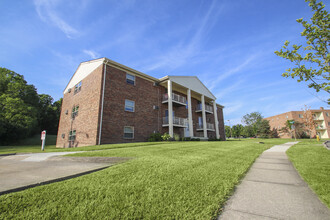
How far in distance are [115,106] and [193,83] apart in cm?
1216

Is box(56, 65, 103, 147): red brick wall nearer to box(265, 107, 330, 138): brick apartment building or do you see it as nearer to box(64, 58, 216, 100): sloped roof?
box(64, 58, 216, 100): sloped roof

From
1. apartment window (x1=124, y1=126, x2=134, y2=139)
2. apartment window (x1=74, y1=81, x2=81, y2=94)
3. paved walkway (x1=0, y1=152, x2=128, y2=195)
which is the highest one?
apartment window (x1=74, y1=81, x2=81, y2=94)

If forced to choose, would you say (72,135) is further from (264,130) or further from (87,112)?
(264,130)

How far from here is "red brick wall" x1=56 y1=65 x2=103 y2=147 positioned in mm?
12367

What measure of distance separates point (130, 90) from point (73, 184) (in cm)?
1268

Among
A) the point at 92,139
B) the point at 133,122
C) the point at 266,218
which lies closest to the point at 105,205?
the point at 266,218

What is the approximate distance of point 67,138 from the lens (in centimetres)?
1628

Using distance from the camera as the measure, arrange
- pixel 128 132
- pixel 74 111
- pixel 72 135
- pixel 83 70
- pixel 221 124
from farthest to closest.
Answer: pixel 221 124
pixel 83 70
pixel 74 111
pixel 72 135
pixel 128 132

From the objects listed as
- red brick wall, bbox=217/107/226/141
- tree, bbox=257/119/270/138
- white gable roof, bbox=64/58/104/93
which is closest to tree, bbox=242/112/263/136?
tree, bbox=257/119/270/138

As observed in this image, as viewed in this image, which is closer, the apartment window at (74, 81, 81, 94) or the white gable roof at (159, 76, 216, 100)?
the apartment window at (74, 81, 81, 94)

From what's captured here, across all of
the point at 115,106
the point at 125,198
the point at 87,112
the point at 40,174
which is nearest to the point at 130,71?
Answer: the point at 115,106

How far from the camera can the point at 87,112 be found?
13.6m

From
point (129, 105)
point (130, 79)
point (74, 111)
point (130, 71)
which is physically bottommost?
point (74, 111)

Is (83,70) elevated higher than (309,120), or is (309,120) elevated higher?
(83,70)
